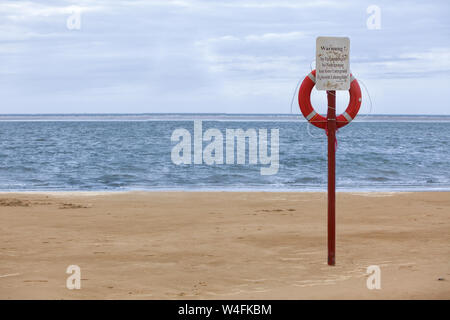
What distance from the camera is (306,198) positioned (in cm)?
1183

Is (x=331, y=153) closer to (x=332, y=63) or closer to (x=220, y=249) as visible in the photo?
(x=332, y=63)

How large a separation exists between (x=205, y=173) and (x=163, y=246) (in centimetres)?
1159

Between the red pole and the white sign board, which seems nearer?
the white sign board

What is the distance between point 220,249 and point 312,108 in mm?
1876

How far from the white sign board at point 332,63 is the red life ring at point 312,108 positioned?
294 mm

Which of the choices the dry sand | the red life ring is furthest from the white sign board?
the dry sand

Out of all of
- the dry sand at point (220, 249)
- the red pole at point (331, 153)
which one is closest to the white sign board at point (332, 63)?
the red pole at point (331, 153)

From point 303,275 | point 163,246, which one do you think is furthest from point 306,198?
point 303,275

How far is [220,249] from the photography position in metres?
6.67

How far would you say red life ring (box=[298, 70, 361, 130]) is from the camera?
595 centimetres

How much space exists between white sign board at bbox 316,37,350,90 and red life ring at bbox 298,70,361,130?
0.29 meters

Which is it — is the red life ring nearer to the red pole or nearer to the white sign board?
the red pole

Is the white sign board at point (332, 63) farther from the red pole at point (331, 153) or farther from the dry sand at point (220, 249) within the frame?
the dry sand at point (220, 249)
